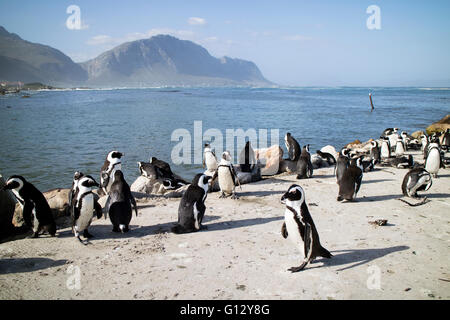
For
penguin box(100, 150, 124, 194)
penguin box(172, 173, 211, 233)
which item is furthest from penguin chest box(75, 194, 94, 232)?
penguin box(100, 150, 124, 194)

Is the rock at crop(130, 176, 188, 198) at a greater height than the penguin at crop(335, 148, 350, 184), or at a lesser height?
lesser

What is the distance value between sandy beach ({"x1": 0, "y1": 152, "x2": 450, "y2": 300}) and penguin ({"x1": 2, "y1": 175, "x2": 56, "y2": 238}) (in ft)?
0.71

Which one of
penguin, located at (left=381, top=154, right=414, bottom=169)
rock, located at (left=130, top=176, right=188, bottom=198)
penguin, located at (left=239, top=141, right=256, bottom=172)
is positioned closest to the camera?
rock, located at (left=130, top=176, right=188, bottom=198)

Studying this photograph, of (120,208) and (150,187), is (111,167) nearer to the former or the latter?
(150,187)

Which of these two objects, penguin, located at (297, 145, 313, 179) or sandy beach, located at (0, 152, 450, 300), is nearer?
sandy beach, located at (0, 152, 450, 300)

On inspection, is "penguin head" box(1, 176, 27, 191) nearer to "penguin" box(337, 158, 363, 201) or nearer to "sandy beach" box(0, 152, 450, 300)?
"sandy beach" box(0, 152, 450, 300)

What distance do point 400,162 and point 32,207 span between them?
11.7 m

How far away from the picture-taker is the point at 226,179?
834cm

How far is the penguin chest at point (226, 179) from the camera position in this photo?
8.30 metres

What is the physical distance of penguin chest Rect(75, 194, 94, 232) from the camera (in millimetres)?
5688
